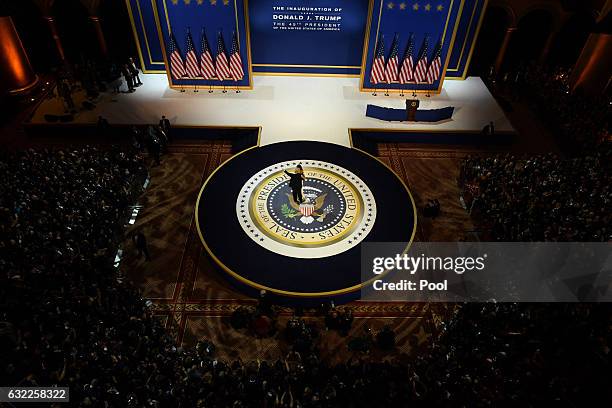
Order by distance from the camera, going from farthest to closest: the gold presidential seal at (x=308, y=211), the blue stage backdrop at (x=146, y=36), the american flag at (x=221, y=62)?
Answer: the american flag at (x=221, y=62) < the blue stage backdrop at (x=146, y=36) < the gold presidential seal at (x=308, y=211)

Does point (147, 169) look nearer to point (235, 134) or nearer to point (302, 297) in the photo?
point (235, 134)

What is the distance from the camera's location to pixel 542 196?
13.0 m

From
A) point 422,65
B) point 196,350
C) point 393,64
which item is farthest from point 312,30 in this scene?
point 196,350

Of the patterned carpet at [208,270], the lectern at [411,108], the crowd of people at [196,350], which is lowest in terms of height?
Answer: the patterned carpet at [208,270]

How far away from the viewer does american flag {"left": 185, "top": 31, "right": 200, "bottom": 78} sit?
17.6 meters

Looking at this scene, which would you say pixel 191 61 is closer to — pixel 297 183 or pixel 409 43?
pixel 297 183

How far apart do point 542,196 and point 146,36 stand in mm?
15743

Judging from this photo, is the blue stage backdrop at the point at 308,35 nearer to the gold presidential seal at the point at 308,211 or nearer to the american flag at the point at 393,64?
the american flag at the point at 393,64

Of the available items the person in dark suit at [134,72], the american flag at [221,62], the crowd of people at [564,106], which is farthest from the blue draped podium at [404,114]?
the person in dark suit at [134,72]

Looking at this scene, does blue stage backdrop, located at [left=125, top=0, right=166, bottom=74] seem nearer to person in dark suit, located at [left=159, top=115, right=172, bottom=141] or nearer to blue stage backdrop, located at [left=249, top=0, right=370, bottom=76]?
blue stage backdrop, located at [left=249, top=0, right=370, bottom=76]

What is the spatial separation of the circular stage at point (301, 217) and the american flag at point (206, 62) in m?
5.31

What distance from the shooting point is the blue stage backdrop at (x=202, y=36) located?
55.4ft

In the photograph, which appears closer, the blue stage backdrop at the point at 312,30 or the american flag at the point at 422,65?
the blue stage backdrop at the point at 312,30

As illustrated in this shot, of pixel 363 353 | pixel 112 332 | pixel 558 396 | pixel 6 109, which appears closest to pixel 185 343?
pixel 112 332
